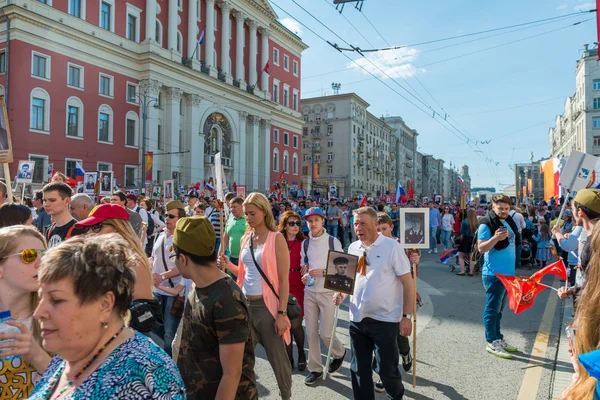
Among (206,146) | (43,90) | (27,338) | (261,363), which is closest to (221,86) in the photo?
(206,146)

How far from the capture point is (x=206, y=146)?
42219 mm

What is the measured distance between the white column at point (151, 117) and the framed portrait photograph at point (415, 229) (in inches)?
1338

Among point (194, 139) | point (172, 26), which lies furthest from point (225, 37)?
point (194, 139)

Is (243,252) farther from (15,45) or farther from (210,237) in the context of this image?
(15,45)

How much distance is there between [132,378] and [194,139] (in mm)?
40160

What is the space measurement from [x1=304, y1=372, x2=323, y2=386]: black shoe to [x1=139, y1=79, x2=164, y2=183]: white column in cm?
3415

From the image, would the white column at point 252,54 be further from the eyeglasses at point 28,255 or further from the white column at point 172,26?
the eyeglasses at point 28,255

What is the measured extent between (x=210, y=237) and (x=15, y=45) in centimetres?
3254

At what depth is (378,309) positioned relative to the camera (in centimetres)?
378

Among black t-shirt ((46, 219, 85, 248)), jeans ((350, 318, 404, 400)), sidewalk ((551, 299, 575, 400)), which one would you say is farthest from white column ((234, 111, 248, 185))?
jeans ((350, 318, 404, 400))

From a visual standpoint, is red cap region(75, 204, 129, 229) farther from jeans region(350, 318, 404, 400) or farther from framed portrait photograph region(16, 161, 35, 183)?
framed portrait photograph region(16, 161, 35, 183)

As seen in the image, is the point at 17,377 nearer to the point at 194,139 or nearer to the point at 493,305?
the point at 493,305

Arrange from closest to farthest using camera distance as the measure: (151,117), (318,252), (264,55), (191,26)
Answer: (318,252), (151,117), (191,26), (264,55)

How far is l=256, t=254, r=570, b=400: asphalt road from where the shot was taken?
440 cm
